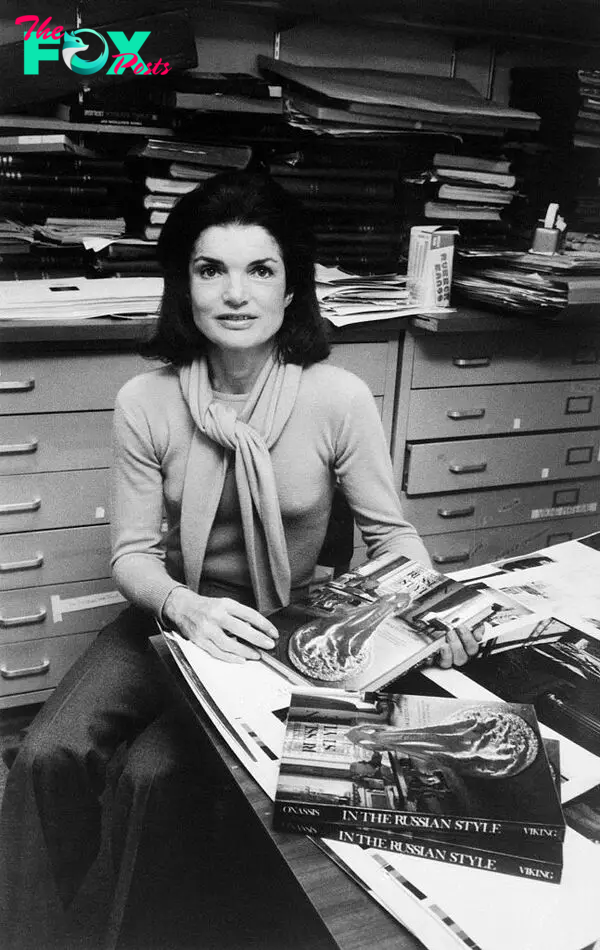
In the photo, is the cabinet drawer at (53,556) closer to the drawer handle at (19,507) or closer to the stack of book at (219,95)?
the drawer handle at (19,507)

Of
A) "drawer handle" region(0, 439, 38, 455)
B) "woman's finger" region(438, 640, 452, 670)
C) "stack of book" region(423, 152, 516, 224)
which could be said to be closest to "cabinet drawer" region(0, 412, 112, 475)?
"drawer handle" region(0, 439, 38, 455)

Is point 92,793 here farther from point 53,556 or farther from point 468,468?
point 468,468

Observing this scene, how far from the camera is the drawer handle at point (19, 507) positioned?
1708mm

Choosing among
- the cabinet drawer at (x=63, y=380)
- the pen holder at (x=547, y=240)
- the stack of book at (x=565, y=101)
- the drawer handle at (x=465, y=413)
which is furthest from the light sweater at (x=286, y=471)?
the stack of book at (x=565, y=101)

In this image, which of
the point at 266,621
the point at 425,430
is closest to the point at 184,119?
the point at 425,430

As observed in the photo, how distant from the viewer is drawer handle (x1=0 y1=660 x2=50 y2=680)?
180 centimetres

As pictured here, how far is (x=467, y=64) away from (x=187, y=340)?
1.46 metres

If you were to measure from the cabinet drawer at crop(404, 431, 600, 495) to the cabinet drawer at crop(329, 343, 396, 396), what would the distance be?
7.5 inches

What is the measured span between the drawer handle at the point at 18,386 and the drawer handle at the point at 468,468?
3.32 ft

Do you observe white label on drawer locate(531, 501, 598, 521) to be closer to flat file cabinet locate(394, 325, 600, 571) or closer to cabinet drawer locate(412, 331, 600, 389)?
flat file cabinet locate(394, 325, 600, 571)

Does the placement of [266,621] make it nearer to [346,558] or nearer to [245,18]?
[346,558]

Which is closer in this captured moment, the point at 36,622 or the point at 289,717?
the point at 289,717

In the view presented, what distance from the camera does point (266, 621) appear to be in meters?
0.90

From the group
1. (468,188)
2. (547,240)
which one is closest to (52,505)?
(468,188)
